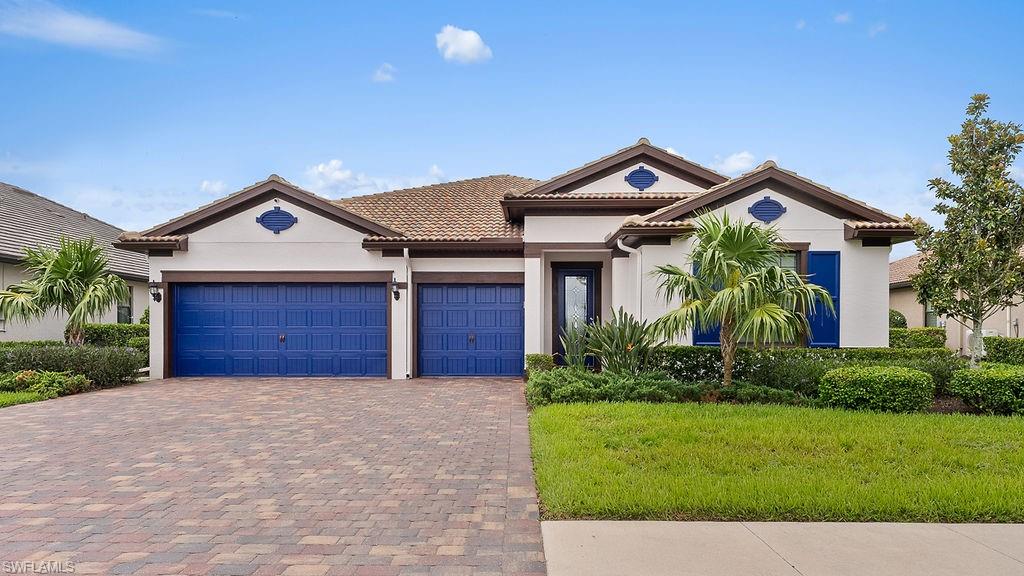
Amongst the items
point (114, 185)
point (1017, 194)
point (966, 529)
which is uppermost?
point (114, 185)

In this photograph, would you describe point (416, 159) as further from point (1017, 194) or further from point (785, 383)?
point (1017, 194)

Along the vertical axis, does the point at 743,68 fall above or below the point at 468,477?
above

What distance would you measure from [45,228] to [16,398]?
43.0 ft

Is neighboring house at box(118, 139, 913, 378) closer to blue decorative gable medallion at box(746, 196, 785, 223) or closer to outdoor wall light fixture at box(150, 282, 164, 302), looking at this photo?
outdoor wall light fixture at box(150, 282, 164, 302)

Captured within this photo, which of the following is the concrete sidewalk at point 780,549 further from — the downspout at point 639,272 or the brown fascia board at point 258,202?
the brown fascia board at point 258,202

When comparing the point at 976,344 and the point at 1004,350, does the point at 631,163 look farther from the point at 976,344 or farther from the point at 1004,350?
the point at 1004,350

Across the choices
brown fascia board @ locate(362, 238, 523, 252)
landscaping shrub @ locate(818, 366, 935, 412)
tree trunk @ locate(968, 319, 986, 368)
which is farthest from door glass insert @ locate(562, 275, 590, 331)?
tree trunk @ locate(968, 319, 986, 368)

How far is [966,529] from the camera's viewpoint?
4492 millimetres

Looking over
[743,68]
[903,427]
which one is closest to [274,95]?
[743,68]

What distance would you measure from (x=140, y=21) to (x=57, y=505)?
11.7 meters

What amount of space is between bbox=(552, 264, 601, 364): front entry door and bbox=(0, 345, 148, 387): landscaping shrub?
10.2 meters

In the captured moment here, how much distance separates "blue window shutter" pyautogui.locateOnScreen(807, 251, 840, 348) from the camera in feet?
39.0

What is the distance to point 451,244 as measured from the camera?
1412 centimetres

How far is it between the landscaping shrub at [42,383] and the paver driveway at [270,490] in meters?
1.64
